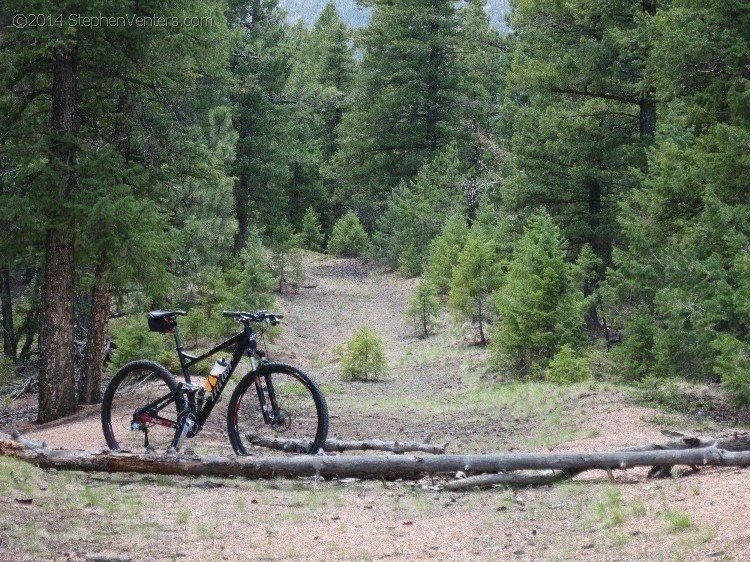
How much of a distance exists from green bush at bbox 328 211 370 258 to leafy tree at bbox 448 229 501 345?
24.0m

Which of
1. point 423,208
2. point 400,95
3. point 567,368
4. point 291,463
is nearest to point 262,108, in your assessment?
point 423,208


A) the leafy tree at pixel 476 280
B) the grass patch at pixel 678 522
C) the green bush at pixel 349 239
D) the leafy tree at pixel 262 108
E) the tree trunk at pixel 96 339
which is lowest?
the grass patch at pixel 678 522

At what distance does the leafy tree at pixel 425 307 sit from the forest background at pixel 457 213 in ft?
0.27

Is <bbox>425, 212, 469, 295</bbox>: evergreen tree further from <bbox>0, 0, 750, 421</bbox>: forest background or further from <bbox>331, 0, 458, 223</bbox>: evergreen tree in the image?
<bbox>331, 0, 458, 223</bbox>: evergreen tree

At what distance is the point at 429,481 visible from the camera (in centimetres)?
745

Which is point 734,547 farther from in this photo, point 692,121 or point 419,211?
point 419,211

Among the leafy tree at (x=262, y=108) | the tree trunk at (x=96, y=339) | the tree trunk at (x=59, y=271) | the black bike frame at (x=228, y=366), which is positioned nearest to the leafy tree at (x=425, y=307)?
the leafy tree at (x=262, y=108)

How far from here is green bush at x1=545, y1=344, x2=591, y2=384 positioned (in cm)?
1506

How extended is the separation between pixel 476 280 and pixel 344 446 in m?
12.8

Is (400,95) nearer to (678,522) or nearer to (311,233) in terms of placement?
(311,233)

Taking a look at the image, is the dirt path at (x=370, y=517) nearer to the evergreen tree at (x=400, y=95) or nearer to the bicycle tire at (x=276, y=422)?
the bicycle tire at (x=276, y=422)

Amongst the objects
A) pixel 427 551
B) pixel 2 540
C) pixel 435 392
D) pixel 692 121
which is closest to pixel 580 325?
pixel 435 392

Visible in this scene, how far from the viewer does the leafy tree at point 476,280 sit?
21078 millimetres

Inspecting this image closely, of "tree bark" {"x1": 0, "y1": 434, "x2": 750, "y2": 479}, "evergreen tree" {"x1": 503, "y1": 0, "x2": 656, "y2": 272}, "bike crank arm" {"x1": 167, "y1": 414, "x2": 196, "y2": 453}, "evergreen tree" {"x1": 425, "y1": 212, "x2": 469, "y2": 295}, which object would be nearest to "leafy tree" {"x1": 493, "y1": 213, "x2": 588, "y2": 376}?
"evergreen tree" {"x1": 503, "y1": 0, "x2": 656, "y2": 272}
